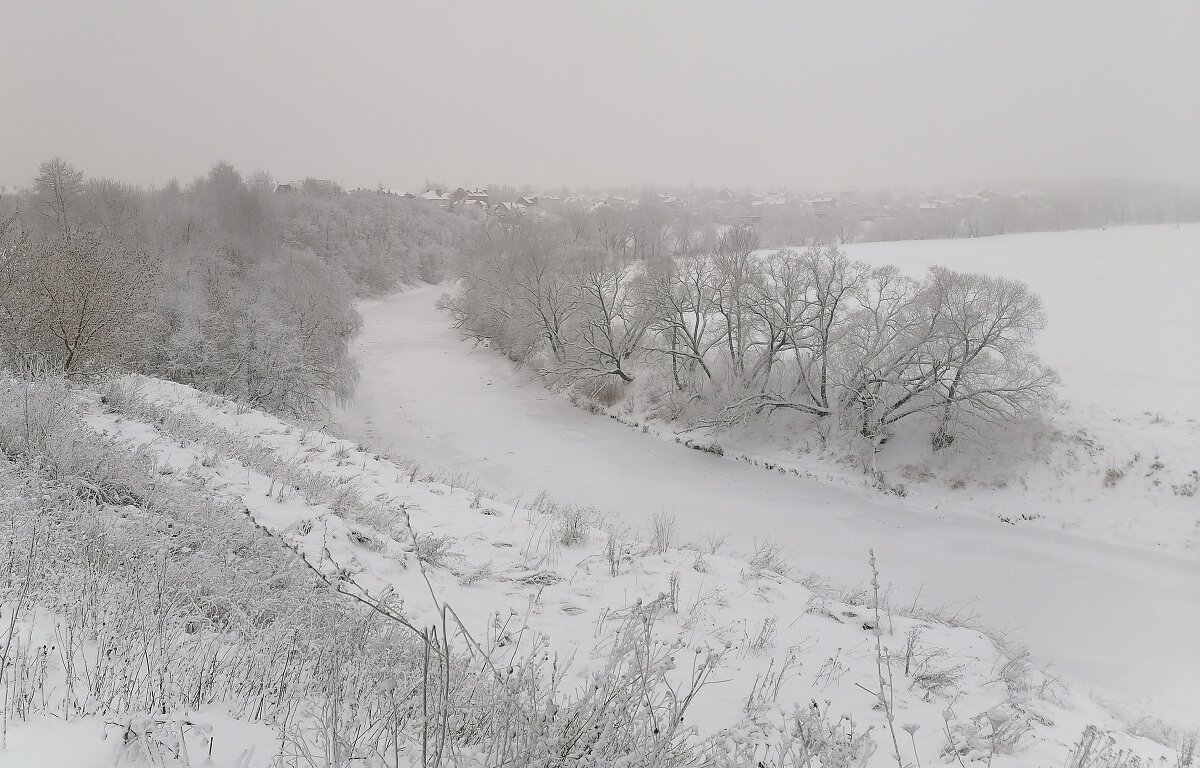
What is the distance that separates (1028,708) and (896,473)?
52.7 feet

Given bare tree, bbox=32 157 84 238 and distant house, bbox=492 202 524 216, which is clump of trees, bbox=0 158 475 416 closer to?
bare tree, bbox=32 157 84 238

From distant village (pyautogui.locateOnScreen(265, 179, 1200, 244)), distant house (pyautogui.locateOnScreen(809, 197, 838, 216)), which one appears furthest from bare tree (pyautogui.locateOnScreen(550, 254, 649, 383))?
distant house (pyautogui.locateOnScreen(809, 197, 838, 216))

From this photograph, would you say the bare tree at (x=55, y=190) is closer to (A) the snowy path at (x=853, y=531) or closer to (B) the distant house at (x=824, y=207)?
(A) the snowy path at (x=853, y=531)

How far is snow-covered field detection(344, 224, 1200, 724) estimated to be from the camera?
12.2 meters

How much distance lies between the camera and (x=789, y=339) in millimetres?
22422

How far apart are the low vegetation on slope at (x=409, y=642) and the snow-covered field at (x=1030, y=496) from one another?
751 cm

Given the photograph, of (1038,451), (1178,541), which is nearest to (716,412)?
(1038,451)

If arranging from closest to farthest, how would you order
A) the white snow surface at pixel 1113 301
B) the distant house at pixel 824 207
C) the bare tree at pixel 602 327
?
the white snow surface at pixel 1113 301, the bare tree at pixel 602 327, the distant house at pixel 824 207

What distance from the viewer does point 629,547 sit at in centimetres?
677

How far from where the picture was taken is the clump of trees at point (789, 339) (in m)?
18.3

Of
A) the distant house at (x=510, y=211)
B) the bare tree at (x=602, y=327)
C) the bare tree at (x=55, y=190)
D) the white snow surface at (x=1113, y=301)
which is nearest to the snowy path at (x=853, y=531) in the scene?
the bare tree at (x=602, y=327)

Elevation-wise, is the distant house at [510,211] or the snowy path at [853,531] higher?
the distant house at [510,211]

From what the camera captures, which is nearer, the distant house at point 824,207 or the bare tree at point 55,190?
the bare tree at point 55,190

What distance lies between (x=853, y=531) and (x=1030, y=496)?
566 cm
